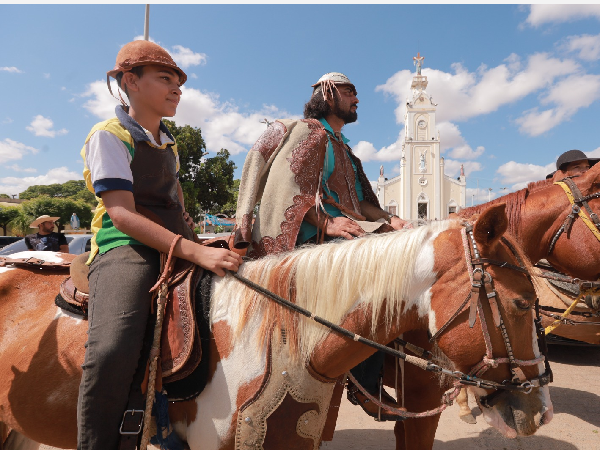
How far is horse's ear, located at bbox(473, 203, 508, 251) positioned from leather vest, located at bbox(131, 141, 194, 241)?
56.0 inches

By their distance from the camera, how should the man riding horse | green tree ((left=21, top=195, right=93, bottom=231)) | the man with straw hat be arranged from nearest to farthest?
the man riding horse → the man with straw hat → green tree ((left=21, top=195, right=93, bottom=231))

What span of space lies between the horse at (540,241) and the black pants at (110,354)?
1622 millimetres

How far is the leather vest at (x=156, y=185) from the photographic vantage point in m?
1.75

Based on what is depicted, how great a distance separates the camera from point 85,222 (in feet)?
135

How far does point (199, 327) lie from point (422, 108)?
56694 millimetres

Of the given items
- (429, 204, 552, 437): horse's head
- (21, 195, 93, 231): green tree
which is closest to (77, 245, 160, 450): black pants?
(429, 204, 552, 437): horse's head

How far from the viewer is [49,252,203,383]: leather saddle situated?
4.89 ft

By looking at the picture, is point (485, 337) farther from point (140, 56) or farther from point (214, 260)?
point (140, 56)

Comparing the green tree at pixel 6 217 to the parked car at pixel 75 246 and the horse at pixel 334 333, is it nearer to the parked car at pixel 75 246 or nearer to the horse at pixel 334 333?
the parked car at pixel 75 246

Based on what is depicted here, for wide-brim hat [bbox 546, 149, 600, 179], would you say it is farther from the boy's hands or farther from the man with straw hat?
the man with straw hat

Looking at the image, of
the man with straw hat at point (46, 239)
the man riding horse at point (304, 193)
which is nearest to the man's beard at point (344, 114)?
→ the man riding horse at point (304, 193)

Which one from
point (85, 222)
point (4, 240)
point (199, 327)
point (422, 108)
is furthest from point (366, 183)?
point (422, 108)

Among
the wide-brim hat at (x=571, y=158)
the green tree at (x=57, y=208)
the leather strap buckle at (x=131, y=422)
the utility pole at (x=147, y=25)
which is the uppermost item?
the utility pole at (x=147, y=25)

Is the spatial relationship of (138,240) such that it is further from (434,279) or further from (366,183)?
(366,183)
